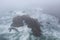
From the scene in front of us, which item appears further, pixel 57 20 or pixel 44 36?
pixel 57 20

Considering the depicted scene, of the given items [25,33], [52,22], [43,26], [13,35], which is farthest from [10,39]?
[52,22]

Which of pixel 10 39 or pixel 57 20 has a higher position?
pixel 57 20

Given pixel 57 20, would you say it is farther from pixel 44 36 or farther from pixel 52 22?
pixel 44 36

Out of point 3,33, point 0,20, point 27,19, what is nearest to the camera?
point 3,33

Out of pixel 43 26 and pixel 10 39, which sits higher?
pixel 43 26

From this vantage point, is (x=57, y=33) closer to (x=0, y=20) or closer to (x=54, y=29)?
(x=54, y=29)

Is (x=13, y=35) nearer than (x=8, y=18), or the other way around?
(x=13, y=35)

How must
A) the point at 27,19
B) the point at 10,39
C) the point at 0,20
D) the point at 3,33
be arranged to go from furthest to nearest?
1. the point at 0,20
2. the point at 27,19
3. the point at 3,33
4. the point at 10,39

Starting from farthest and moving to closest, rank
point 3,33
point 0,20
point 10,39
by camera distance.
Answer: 1. point 0,20
2. point 3,33
3. point 10,39

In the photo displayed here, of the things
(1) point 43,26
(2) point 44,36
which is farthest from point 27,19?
(2) point 44,36
